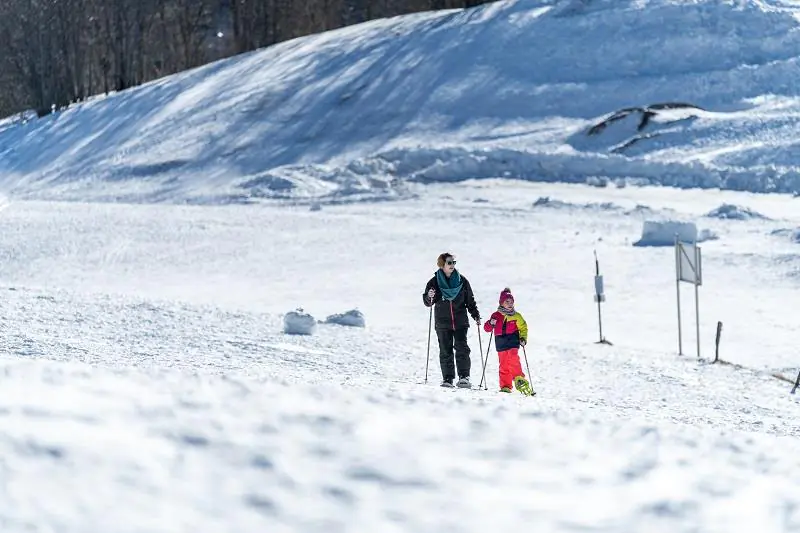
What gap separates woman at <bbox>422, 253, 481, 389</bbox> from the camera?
11.7 m

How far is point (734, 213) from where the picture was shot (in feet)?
92.2

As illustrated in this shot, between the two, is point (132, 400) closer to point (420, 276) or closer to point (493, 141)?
point (420, 276)

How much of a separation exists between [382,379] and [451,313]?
87 centimetres

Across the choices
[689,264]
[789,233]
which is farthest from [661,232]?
[689,264]

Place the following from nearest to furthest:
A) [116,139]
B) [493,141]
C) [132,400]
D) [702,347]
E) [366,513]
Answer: [366,513], [132,400], [702,347], [493,141], [116,139]

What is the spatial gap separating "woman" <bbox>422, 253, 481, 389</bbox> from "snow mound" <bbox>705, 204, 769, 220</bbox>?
1743 centimetres

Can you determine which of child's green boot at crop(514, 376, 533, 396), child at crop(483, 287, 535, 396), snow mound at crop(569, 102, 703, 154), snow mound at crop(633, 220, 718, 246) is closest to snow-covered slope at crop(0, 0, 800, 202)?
snow mound at crop(569, 102, 703, 154)

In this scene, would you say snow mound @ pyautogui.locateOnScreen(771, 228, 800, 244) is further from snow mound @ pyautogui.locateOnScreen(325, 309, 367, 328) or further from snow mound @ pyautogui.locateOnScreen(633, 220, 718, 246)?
snow mound @ pyautogui.locateOnScreen(325, 309, 367, 328)

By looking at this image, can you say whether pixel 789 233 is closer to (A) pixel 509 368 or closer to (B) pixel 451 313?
(A) pixel 509 368

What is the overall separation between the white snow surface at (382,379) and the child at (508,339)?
0.34 metres

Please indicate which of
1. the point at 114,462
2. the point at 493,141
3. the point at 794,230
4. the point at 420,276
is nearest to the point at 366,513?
the point at 114,462

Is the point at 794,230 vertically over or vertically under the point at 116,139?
under

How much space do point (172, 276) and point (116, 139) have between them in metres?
23.1

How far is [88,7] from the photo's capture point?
62688mm
